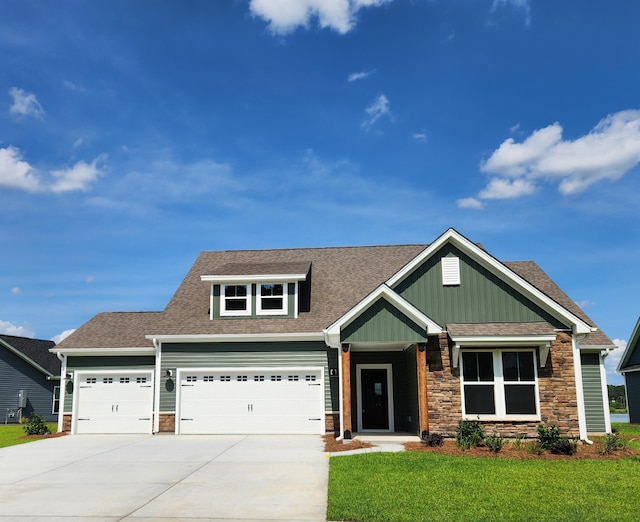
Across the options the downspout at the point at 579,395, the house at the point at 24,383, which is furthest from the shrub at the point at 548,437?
the house at the point at 24,383

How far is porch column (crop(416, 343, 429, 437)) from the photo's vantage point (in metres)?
16.5

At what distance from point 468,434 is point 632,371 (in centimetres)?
1832

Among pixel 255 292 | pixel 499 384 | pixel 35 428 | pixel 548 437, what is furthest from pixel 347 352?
pixel 35 428

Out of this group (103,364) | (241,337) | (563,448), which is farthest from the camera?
(103,364)

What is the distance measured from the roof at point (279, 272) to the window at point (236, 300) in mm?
499

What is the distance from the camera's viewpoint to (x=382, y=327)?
55.8 ft

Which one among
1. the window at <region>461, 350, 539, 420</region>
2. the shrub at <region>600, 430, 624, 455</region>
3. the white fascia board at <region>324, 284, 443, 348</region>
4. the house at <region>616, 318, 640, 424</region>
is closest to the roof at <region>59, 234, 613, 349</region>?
the white fascia board at <region>324, 284, 443, 348</region>

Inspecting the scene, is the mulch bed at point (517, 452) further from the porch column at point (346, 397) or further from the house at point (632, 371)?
the house at point (632, 371)

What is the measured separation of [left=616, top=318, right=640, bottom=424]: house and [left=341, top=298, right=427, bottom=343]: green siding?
57.6ft

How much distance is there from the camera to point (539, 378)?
16797 millimetres

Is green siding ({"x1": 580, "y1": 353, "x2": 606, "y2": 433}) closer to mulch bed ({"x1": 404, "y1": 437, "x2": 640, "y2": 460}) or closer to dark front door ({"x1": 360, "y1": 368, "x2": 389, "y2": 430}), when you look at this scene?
mulch bed ({"x1": 404, "y1": 437, "x2": 640, "y2": 460})

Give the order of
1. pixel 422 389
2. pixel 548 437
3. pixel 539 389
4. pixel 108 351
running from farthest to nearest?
1. pixel 108 351
2. pixel 539 389
3. pixel 422 389
4. pixel 548 437

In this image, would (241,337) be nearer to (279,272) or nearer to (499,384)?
(279,272)

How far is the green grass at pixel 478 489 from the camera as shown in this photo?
8.37 metres
